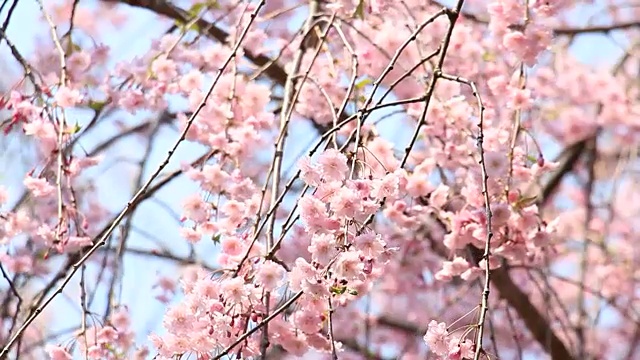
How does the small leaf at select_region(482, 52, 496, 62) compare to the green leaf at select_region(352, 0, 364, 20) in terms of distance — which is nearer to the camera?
the green leaf at select_region(352, 0, 364, 20)

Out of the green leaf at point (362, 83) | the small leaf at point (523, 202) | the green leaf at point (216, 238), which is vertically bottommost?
the green leaf at point (216, 238)

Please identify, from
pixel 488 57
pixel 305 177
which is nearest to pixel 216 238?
pixel 305 177

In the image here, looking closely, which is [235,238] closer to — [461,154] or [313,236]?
[313,236]

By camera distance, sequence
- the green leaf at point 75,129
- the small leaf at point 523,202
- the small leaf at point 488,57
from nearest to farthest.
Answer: the small leaf at point 523,202
the green leaf at point 75,129
the small leaf at point 488,57

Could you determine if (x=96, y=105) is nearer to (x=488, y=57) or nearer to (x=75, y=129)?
(x=75, y=129)

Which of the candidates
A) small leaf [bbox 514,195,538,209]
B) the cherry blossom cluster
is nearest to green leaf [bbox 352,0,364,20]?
the cherry blossom cluster

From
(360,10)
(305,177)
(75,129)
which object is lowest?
(305,177)

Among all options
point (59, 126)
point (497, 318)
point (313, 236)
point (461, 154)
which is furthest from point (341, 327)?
point (313, 236)

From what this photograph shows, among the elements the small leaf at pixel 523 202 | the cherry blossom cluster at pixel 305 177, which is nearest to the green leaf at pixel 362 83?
the cherry blossom cluster at pixel 305 177

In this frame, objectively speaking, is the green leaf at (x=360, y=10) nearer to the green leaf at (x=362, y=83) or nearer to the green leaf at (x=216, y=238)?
the green leaf at (x=362, y=83)

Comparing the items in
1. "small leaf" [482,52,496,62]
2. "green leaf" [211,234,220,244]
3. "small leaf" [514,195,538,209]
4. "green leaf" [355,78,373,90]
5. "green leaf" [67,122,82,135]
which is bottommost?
"green leaf" [211,234,220,244]

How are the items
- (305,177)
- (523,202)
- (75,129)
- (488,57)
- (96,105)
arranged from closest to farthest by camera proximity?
(305,177), (523,202), (75,129), (96,105), (488,57)

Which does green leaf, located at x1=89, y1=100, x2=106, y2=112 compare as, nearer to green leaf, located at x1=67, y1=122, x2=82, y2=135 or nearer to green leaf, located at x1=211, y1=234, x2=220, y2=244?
green leaf, located at x1=67, y1=122, x2=82, y2=135

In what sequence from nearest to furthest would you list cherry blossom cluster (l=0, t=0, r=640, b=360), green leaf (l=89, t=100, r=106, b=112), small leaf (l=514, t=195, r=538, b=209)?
cherry blossom cluster (l=0, t=0, r=640, b=360)
small leaf (l=514, t=195, r=538, b=209)
green leaf (l=89, t=100, r=106, b=112)
